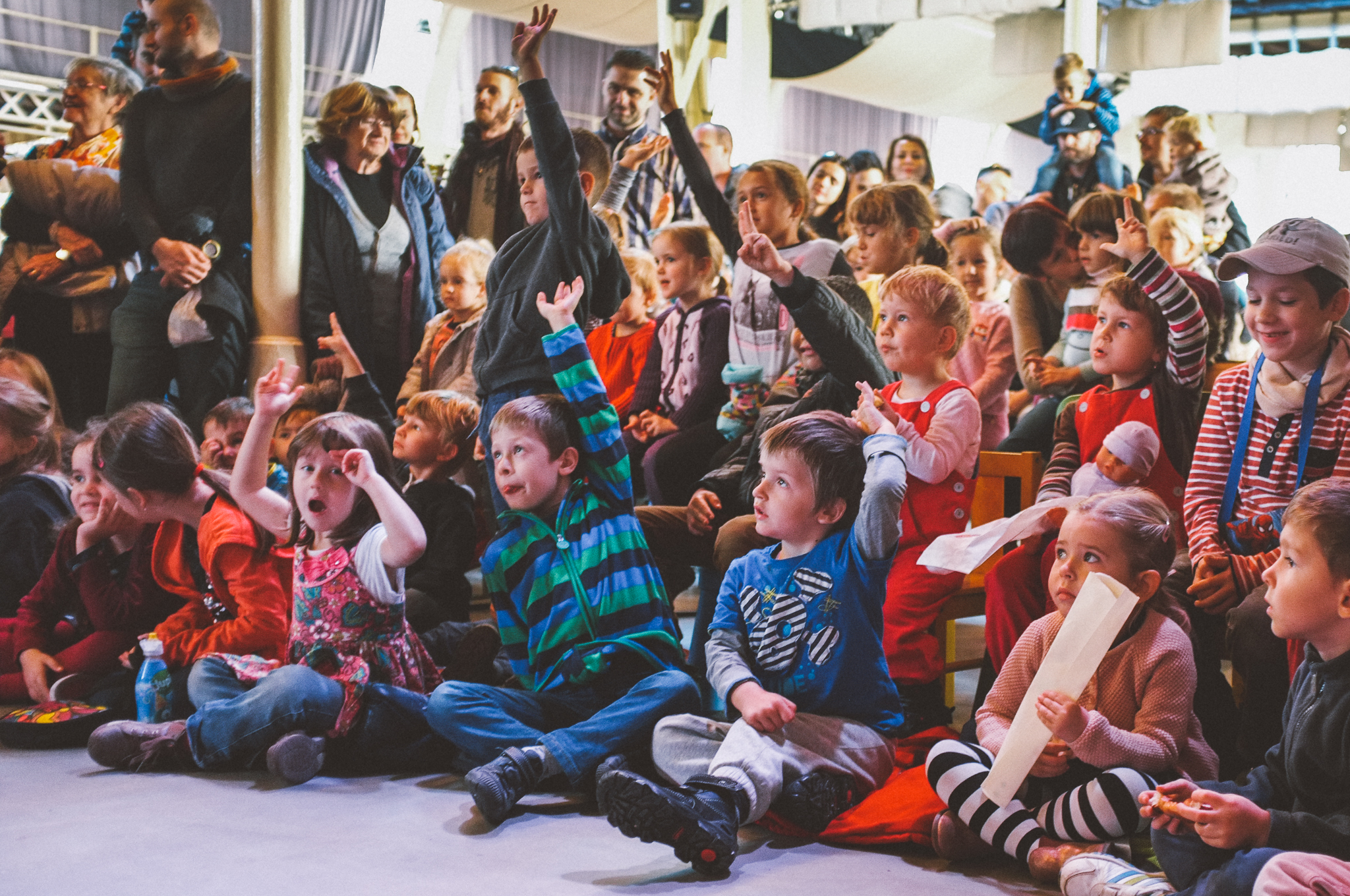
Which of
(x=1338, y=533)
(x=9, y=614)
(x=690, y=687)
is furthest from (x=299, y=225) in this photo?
(x=1338, y=533)

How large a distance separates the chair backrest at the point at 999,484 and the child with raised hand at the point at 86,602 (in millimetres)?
1939

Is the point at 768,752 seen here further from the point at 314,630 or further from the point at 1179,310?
the point at 1179,310

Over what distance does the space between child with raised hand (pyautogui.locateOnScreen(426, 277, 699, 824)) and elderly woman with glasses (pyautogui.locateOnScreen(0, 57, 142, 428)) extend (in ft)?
8.08

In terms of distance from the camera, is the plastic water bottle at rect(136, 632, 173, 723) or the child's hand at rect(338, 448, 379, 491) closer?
A: the child's hand at rect(338, 448, 379, 491)

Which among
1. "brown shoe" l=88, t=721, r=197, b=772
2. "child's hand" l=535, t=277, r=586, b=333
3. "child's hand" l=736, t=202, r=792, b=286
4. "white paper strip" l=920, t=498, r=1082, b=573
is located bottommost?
"brown shoe" l=88, t=721, r=197, b=772

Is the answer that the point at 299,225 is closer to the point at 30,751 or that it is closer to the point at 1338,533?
the point at 30,751

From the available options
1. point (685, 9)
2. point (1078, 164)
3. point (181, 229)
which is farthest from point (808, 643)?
point (685, 9)

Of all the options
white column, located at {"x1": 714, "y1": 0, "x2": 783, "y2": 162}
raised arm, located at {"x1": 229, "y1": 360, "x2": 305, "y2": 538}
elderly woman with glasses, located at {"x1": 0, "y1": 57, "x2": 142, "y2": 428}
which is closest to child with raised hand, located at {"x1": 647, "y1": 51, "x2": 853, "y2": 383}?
raised arm, located at {"x1": 229, "y1": 360, "x2": 305, "y2": 538}

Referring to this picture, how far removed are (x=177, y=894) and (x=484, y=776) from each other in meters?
0.53

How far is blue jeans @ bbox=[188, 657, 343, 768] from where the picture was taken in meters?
2.52

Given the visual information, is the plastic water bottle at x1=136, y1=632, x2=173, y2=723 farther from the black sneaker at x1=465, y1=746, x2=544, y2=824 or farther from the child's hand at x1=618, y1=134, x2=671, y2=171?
the child's hand at x1=618, y1=134, x2=671, y2=171

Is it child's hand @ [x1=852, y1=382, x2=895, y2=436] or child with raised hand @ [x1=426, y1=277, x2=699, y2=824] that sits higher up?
child's hand @ [x1=852, y1=382, x2=895, y2=436]

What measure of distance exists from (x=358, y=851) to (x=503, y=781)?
0.90 feet

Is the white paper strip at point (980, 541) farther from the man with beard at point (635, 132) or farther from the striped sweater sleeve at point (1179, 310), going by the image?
the man with beard at point (635, 132)
